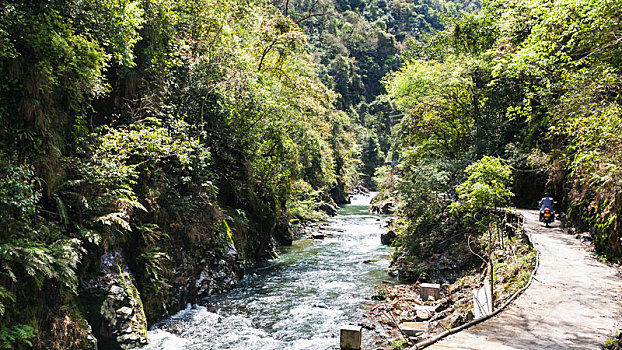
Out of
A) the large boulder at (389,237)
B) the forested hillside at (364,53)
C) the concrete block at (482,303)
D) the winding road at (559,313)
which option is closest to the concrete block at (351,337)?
the winding road at (559,313)

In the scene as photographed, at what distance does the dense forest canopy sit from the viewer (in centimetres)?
795

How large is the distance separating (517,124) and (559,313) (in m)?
16.0

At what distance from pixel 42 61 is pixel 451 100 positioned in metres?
20.6

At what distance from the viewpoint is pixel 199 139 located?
15.0 m

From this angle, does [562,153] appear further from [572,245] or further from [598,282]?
[598,282]

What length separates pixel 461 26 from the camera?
91.0ft

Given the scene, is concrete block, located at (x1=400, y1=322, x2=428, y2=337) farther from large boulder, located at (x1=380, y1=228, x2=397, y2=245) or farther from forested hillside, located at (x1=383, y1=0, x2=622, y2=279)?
large boulder, located at (x1=380, y1=228, x2=397, y2=245)

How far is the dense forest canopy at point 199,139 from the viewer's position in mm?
7953

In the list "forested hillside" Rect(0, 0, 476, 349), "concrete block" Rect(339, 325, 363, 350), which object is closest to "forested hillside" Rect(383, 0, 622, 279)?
"forested hillside" Rect(0, 0, 476, 349)

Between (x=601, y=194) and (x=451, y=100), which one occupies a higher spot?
(x=451, y=100)

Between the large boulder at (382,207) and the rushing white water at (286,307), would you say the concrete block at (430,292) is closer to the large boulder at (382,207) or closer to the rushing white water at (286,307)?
the rushing white water at (286,307)

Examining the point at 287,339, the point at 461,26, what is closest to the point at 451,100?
the point at 461,26

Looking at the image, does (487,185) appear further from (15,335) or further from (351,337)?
(15,335)

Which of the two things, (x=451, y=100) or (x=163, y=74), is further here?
(x=451, y=100)
